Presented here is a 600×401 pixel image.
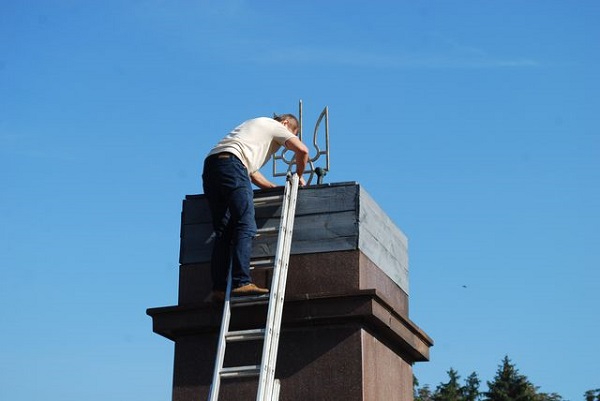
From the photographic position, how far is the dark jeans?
7172 millimetres

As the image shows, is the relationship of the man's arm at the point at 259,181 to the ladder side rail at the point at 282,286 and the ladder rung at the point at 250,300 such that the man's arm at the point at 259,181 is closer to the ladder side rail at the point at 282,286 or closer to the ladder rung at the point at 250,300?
the ladder side rail at the point at 282,286

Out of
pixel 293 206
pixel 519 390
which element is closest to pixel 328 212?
pixel 293 206

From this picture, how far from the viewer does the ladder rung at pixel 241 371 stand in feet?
22.1

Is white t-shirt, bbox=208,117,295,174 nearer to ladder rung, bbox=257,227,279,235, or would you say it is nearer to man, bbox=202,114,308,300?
man, bbox=202,114,308,300

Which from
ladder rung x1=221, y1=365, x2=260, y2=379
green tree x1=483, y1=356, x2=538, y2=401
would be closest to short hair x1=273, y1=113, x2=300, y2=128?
ladder rung x1=221, y1=365, x2=260, y2=379

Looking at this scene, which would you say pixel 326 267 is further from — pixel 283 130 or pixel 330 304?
pixel 283 130

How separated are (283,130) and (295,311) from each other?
138 cm

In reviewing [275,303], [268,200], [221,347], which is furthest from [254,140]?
[221,347]

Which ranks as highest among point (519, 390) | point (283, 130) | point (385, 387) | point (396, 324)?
point (519, 390)

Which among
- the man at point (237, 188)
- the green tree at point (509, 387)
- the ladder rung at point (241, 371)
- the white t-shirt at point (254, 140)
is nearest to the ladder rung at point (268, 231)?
the man at point (237, 188)

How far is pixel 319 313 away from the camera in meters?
7.23

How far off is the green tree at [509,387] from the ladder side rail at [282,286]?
141 ft

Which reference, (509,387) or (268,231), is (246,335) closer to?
(268,231)

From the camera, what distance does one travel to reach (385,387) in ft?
24.9
